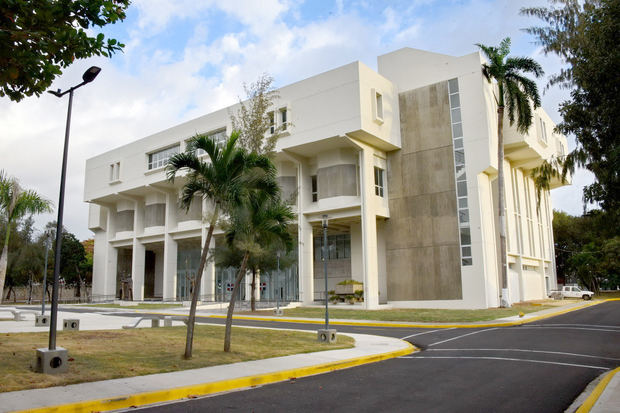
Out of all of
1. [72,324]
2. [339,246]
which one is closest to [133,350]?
[72,324]

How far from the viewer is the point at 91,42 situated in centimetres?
820

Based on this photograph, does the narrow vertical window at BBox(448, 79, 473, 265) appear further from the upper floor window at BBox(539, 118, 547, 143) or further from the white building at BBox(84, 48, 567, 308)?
the upper floor window at BBox(539, 118, 547, 143)

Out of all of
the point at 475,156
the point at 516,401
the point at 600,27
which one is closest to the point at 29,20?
the point at 516,401

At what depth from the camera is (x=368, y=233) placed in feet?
114

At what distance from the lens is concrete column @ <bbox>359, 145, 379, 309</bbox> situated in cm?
3441

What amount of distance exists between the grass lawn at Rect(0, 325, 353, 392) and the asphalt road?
252cm

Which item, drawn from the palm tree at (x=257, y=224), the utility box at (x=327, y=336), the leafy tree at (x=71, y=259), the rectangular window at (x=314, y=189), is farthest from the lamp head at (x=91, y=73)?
the leafy tree at (x=71, y=259)

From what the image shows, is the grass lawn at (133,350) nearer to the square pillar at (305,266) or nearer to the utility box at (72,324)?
the utility box at (72,324)

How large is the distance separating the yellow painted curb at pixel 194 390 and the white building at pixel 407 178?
21.4 metres

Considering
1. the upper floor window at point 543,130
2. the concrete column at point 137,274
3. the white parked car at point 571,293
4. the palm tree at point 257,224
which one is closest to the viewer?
Result: the palm tree at point 257,224

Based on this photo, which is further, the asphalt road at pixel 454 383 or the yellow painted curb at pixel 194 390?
the asphalt road at pixel 454 383

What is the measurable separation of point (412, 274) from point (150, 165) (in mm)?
31751

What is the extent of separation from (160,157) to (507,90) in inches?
1384

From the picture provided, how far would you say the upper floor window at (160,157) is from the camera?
5038 centimetres
